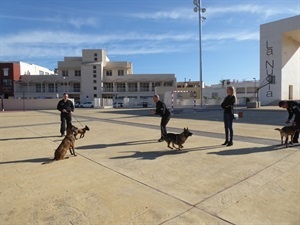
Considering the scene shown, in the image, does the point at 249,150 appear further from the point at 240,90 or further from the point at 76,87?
the point at 240,90

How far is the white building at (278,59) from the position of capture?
39.1 m

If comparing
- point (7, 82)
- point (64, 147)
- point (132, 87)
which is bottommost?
point (64, 147)

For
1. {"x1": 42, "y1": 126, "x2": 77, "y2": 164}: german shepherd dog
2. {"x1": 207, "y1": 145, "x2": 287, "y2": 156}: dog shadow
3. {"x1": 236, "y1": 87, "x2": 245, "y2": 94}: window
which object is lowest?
{"x1": 207, "y1": 145, "x2": 287, "y2": 156}: dog shadow

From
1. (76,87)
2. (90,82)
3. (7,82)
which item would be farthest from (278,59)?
(7,82)

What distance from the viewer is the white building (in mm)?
39125

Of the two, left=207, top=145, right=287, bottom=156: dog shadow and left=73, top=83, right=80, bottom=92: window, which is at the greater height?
left=73, top=83, right=80, bottom=92: window

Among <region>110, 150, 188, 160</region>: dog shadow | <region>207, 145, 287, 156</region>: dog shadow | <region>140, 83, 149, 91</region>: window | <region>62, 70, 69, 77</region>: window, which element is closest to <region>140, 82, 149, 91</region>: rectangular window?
<region>140, 83, 149, 91</region>: window

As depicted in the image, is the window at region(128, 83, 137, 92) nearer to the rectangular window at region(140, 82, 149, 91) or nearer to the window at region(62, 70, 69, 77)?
the rectangular window at region(140, 82, 149, 91)

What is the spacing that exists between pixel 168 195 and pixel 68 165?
281cm

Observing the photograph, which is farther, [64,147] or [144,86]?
[144,86]

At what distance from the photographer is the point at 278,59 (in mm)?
39500

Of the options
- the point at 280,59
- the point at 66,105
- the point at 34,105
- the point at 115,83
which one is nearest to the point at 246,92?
the point at 115,83

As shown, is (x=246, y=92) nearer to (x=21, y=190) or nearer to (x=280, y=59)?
(x=280, y=59)

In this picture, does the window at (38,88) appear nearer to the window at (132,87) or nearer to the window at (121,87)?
the window at (121,87)
